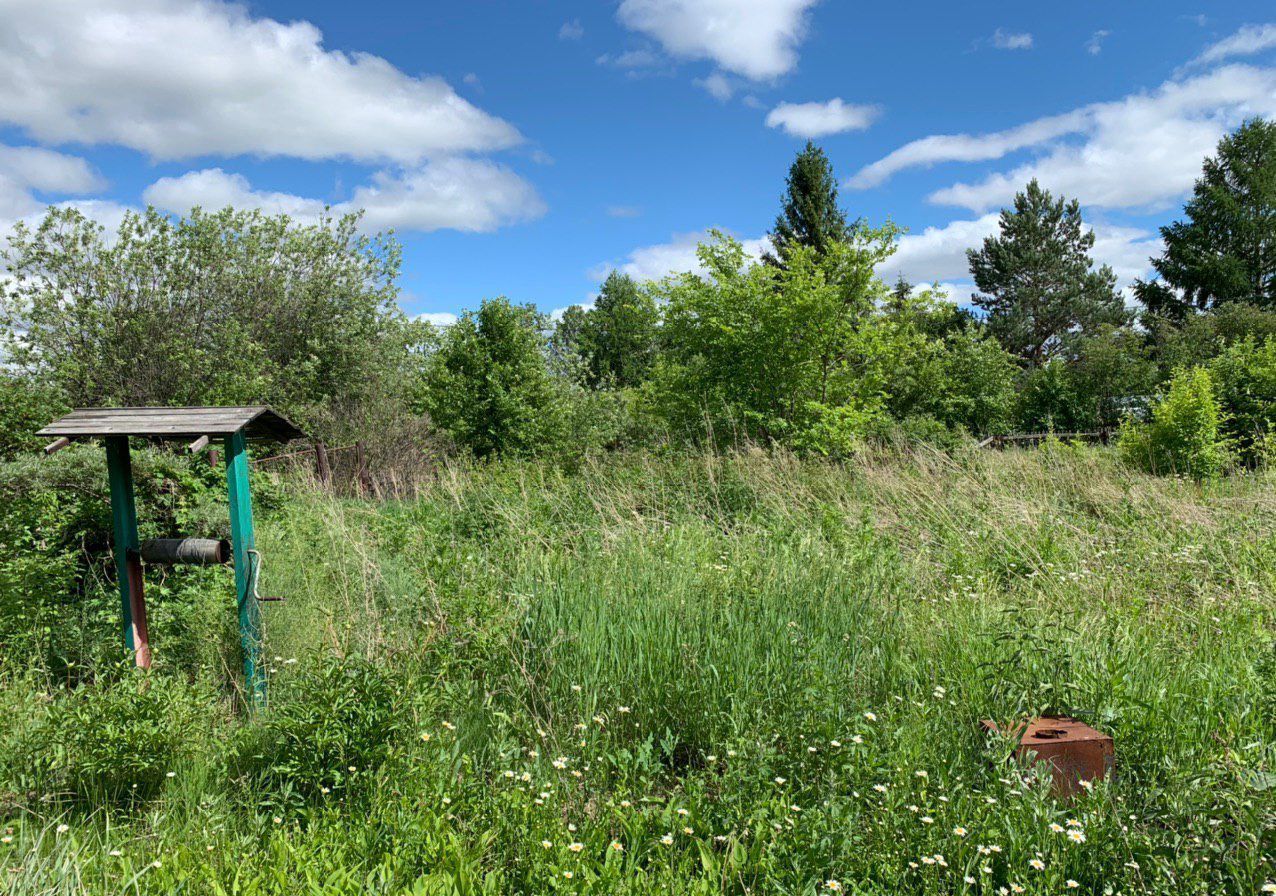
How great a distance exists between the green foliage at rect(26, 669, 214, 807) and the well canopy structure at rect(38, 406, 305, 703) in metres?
0.63

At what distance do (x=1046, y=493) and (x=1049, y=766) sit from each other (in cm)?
588

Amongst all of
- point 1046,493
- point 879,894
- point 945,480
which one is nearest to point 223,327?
point 945,480

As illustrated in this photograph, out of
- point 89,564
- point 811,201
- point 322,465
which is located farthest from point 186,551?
point 811,201

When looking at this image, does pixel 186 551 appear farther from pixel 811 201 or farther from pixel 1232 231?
pixel 1232 231

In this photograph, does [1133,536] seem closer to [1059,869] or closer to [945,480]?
[945,480]

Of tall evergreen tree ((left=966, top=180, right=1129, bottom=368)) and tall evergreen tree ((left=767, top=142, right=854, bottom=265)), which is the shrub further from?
tall evergreen tree ((left=966, top=180, right=1129, bottom=368))

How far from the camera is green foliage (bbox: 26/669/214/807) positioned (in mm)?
2977

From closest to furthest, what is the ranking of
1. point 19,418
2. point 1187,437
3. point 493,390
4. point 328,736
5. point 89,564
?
point 328,736 < point 89,564 < point 19,418 < point 1187,437 < point 493,390

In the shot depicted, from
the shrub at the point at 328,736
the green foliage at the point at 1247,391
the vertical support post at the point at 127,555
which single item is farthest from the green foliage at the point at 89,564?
the green foliage at the point at 1247,391

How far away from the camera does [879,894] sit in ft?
7.63

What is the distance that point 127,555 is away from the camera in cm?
418

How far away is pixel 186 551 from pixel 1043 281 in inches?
1512

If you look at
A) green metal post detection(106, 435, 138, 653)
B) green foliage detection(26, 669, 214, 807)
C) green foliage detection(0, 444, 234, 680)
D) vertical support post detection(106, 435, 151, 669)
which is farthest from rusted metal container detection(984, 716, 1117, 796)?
green metal post detection(106, 435, 138, 653)

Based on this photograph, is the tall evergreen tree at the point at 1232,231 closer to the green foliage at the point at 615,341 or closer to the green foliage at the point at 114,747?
the green foliage at the point at 615,341
